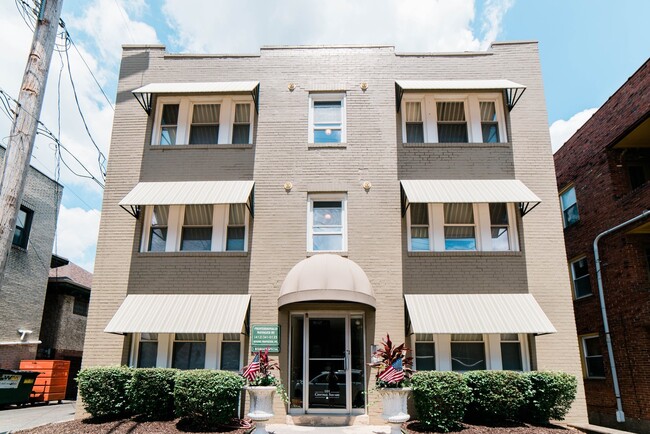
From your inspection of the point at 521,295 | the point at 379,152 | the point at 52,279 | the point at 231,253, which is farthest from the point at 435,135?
the point at 52,279

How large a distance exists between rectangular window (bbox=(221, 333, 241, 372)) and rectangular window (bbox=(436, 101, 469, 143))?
7970mm

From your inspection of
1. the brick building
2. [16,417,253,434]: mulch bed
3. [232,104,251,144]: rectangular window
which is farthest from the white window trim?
the brick building

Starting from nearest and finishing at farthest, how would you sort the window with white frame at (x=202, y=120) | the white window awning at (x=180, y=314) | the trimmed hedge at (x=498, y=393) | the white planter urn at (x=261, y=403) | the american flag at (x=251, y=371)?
1. the white planter urn at (x=261, y=403)
2. the american flag at (x=251, y=371)
3. the trimmed hedge at (x=498, y=393)
4. the white window awning at (x=180, y=314)
5. the window with white frame at (x=202, y=120)

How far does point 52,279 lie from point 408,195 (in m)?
19.2

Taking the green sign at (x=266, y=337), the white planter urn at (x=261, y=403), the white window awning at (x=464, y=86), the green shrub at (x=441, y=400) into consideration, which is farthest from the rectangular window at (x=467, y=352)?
the white window awning at (x=464, y=86)

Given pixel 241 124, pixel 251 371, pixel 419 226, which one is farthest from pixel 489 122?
pixel 251 371

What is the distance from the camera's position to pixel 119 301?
12.6 meters

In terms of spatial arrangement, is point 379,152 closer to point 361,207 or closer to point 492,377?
point 361,207

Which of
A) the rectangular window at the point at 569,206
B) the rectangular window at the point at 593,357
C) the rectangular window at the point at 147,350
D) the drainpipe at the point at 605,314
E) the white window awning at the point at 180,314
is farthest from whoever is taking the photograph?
the rectangular window at the point at 569,206

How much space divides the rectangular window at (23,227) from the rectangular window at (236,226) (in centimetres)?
1343

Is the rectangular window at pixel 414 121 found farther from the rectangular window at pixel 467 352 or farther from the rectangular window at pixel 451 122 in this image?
the rectangular window at pixel 467 352

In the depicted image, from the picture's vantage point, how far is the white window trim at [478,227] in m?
12.8

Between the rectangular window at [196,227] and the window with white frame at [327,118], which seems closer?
the rectangular window at [196,227]

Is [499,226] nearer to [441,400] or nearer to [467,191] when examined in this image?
[467,191]
